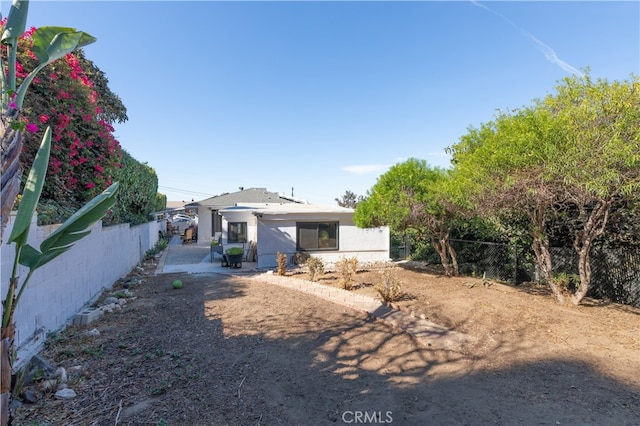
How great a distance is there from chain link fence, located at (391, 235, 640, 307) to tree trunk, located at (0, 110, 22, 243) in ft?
34.2

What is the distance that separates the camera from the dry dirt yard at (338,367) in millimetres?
2920

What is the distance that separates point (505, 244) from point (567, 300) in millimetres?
3136

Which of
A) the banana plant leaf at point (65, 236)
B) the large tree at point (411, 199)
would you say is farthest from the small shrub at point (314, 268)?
the banana plant leaf at point (65, 236)

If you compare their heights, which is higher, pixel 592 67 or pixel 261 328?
pixel 592 67

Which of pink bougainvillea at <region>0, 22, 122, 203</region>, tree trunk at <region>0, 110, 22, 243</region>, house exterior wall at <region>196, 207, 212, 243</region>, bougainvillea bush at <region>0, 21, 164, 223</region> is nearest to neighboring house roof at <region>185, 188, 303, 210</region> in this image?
house exterior wall at <region>196, 207, 212, 243</region>

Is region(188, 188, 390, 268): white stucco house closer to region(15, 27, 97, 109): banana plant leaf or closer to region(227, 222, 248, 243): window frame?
region(227, 222, 248, 243): window frame

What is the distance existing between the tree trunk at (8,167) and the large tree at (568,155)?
654cm

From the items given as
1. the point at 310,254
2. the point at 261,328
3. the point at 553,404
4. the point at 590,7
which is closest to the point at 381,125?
the point at 310,254

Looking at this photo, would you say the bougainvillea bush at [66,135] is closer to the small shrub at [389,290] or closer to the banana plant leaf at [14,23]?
the banana plant leaf at [14,23]

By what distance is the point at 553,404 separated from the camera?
3123 mm

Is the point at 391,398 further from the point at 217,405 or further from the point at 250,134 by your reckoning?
the point at 250,134

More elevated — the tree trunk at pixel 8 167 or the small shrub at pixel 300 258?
the tree trunk at pixel 8 167

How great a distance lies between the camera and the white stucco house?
12.6 m

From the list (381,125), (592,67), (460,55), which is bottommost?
(592,67)
